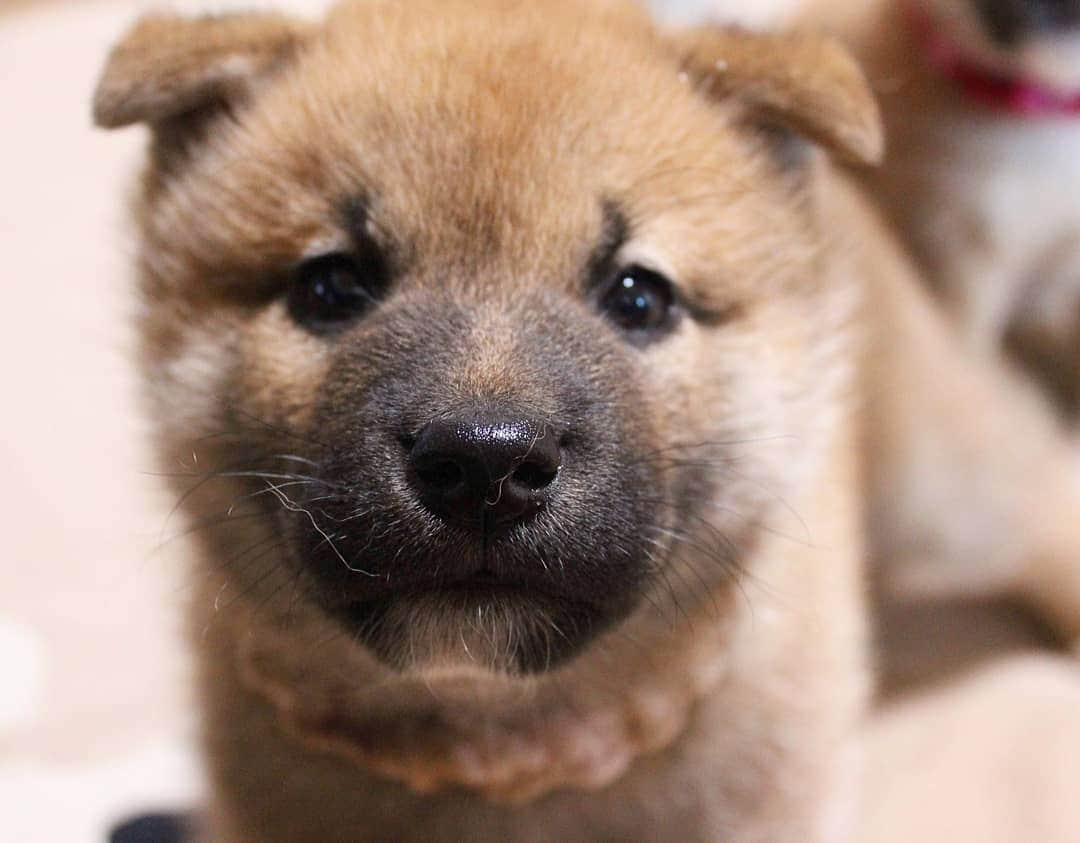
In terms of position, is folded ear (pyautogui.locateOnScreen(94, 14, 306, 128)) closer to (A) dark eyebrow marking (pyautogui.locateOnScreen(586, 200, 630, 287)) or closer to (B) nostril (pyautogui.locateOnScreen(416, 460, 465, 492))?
(A) dark eyebrow marking (pyautogui.locateOnScreen(586, 200, 630, 287))

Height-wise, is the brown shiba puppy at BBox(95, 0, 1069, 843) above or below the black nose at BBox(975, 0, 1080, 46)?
below

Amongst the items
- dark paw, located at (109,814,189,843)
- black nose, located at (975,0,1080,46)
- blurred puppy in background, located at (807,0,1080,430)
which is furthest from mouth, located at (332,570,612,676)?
black nose, located at (975,0,1080,46)

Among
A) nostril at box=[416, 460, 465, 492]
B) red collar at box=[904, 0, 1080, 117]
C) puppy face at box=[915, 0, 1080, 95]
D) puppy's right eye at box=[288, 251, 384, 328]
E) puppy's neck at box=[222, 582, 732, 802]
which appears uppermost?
puppy face at box=[915, 0, 1080, 95]

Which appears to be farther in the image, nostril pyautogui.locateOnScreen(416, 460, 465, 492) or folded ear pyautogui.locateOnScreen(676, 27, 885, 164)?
folded ear pyautogui.locateOnScreen(676, 27, 885, 164)

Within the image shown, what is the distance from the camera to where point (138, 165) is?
5.57ft

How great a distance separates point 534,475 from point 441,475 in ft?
0.25

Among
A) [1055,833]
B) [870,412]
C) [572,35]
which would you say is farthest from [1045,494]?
[572,35]

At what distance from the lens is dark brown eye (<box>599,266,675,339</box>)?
1.33m

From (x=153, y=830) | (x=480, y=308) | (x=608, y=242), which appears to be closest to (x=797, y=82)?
(x=608, y=242)

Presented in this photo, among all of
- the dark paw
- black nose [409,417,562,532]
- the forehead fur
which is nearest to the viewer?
black nose [409,417,562,532]

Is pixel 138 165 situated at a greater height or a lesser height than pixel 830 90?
lesser

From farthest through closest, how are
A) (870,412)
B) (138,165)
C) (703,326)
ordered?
(870,412), (138,165), (703,326)

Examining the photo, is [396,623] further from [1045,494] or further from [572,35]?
[1045,494]

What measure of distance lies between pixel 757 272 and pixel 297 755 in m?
0.76
